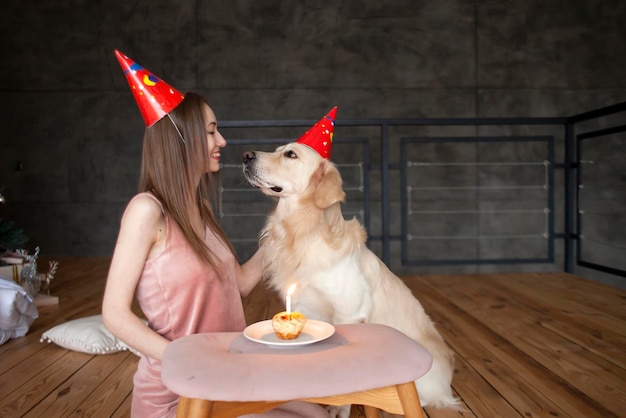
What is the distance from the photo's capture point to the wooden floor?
5.31 ft

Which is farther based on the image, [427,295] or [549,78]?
[549,78]

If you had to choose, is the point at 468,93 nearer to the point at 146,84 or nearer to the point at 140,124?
the point at 140,124

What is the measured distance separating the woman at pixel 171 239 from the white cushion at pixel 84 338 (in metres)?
1.08

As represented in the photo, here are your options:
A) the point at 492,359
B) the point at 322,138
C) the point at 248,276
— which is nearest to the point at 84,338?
the point at 248,276

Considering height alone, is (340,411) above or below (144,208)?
below

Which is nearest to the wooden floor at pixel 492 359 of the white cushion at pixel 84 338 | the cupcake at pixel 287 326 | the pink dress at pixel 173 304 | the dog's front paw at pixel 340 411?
the white cushion at pixel 84 338

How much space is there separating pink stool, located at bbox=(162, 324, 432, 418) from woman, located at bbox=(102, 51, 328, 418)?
0.28 m

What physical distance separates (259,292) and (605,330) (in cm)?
208

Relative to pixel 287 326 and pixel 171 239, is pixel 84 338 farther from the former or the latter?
pixel 287 326

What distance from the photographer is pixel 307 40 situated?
5.11 metres

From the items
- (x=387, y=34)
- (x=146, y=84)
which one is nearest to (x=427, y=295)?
(x=146, y=84)

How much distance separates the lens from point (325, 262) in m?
1.59

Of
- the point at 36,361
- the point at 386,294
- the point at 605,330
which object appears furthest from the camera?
the point at 605,330

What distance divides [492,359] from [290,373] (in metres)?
1.62
